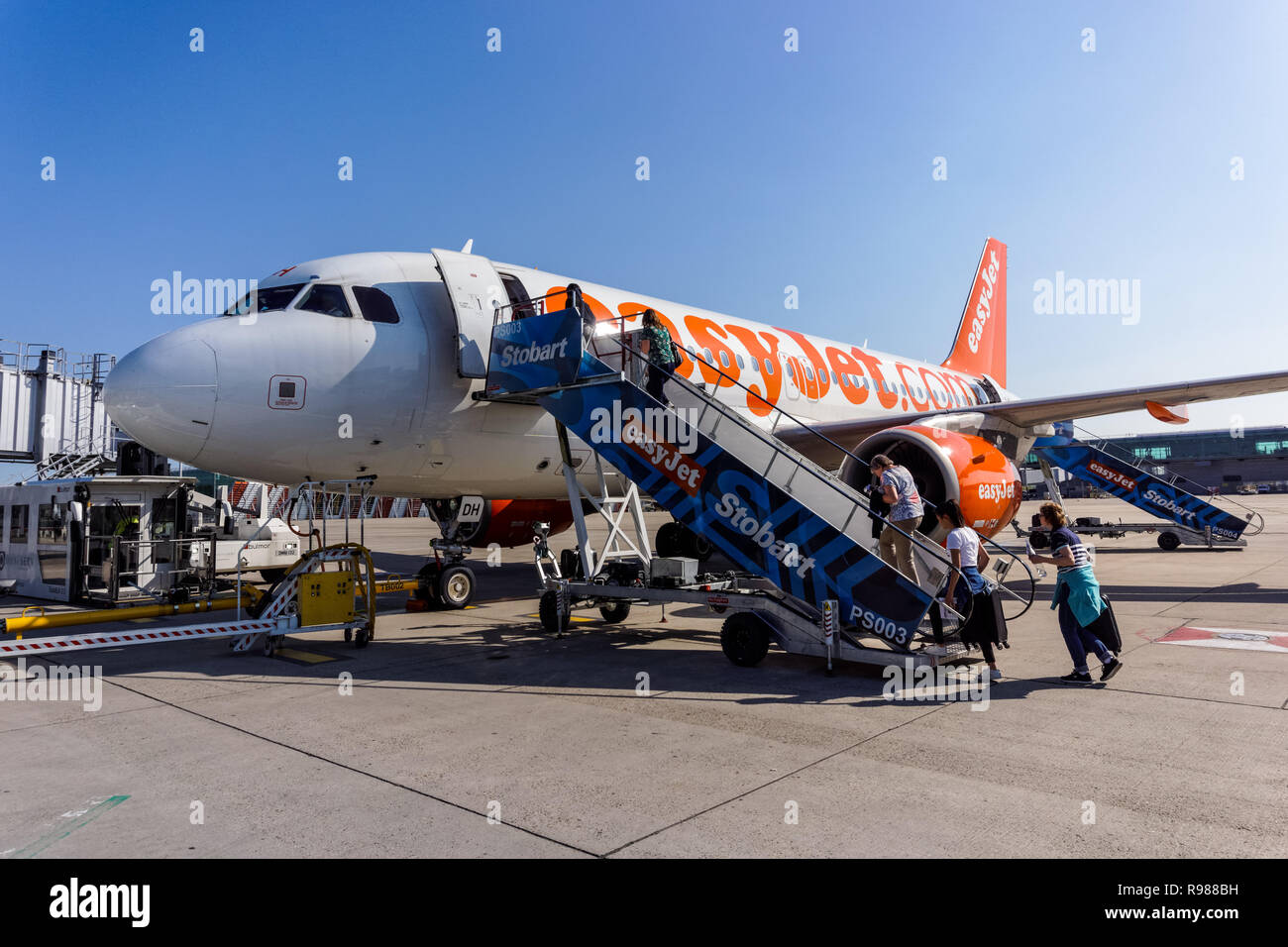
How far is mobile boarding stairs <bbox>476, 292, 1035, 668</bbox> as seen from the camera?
7.19m

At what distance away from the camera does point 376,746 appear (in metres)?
5.20

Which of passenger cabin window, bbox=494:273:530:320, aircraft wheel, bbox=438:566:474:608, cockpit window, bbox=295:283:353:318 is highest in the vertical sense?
passenger cabin window, bbox=494:273:530:320

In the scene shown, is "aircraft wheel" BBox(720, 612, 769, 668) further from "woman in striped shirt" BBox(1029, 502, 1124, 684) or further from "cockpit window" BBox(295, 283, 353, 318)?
"cockpit window" BBox(295, 283, 353, 318)

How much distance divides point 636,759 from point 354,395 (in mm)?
5748

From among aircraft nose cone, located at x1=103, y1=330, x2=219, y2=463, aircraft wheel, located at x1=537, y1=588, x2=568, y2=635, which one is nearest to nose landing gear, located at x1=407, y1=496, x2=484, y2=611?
aircraft wheel, located at x1=537, y1=588, x2=568, y2=635

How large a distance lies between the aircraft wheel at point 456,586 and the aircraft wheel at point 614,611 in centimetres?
270

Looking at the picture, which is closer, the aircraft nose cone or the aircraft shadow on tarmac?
the aircraft shadow on tarmac

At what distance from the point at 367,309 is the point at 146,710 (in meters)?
4.79

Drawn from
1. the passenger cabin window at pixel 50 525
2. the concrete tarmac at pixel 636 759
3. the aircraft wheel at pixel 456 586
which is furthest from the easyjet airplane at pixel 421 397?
the passenger cabin window at pixel 50 525

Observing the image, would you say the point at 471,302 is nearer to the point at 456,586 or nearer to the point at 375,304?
the point at 375,304

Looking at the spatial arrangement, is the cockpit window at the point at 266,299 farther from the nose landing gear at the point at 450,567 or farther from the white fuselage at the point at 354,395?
the nose landing gear at the point at 450,567

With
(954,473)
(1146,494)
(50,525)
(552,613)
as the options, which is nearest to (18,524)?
(50,525)

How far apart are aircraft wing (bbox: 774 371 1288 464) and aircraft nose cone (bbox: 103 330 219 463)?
783cm

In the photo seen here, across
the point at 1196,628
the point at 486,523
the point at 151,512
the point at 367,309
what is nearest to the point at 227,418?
the point at 367,309
